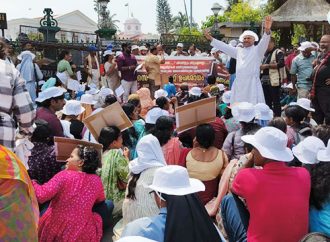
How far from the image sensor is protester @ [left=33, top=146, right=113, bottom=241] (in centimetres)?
368

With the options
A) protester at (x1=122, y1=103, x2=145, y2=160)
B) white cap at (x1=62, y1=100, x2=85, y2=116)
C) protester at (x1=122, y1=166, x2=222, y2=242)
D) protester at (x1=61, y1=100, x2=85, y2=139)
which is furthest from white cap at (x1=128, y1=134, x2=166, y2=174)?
white cap at (x1=62, y1=100, x2=85, y2=116)

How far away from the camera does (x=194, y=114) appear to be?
16.7ft

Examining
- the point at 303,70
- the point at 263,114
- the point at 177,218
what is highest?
the point at 303,70

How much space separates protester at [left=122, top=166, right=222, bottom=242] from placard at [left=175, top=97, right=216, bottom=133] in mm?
2357

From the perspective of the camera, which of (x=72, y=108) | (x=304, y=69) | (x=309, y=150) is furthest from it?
(x=304, y=69)

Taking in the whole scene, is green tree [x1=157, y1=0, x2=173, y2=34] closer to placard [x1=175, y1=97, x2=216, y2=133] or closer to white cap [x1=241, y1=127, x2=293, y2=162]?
placard [x1=175, y1=97, x2=216, y2=133]

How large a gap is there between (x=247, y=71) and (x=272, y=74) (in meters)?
0.79

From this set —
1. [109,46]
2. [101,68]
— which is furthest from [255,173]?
[109,46]

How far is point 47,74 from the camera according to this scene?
12.4 meters

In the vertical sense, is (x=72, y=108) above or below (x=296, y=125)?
above

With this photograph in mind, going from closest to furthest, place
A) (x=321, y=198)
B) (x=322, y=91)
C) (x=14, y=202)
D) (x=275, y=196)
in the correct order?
1. (x=14, y=202)
2. (x=275, y=196)
3. (x=321, y=198)
4. (x=322, y=91)

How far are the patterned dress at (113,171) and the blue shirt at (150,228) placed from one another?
192cm

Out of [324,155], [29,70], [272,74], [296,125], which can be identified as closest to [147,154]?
[324,155]

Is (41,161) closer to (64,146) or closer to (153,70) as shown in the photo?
(64,146)
